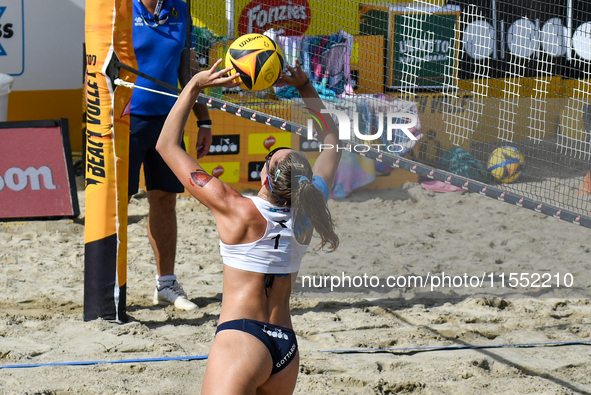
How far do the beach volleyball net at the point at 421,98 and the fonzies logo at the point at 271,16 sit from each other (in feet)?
0.09

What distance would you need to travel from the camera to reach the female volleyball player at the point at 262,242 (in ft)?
7.30

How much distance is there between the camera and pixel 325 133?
3.01 meters

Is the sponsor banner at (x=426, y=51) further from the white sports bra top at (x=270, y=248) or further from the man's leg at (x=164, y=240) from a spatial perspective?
the white sports bra top at (x=270, y=248)

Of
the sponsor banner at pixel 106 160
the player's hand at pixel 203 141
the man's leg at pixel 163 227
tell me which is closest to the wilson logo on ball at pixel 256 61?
the sponsor banner at pixel 106 160

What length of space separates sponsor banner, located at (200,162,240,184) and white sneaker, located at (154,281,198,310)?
290 cm

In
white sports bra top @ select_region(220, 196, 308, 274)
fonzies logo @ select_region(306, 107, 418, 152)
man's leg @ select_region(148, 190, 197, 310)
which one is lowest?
man's leg @ select_region(148, 190, 197, 310)

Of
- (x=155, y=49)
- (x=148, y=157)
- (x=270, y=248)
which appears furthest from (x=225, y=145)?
(x=270, y=248)

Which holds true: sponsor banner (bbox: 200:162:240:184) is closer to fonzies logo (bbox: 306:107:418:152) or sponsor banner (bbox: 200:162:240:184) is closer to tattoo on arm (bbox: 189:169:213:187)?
fonzies logo (bbox: 306:107:418:152)

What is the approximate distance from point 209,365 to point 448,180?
1.91 meters

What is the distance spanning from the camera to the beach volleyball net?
409 cm

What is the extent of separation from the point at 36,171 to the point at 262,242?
13.4 feet

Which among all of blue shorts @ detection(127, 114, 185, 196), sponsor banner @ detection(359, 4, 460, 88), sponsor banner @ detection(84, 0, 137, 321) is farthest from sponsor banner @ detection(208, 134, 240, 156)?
sponsor banner @ detection(84, 0, 137, 321)

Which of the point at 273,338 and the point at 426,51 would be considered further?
the point at 426,51

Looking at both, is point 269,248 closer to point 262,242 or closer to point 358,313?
point 262,242
